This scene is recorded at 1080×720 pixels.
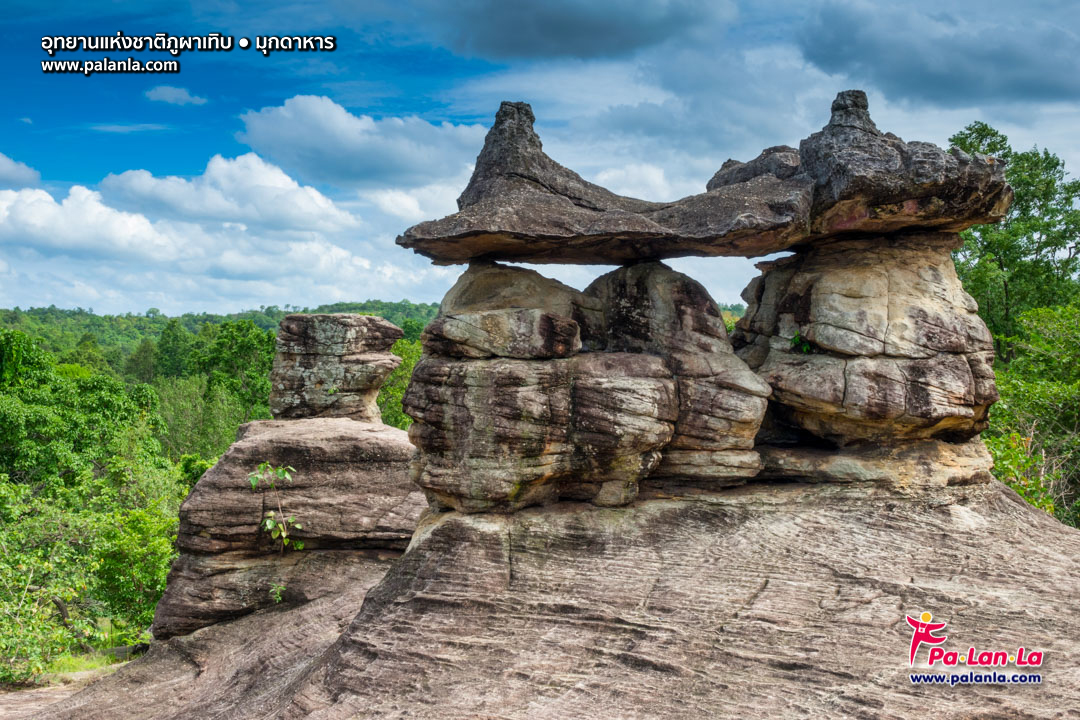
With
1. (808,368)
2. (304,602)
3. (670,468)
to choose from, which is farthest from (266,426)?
(808,368)

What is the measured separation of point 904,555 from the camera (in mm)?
11734

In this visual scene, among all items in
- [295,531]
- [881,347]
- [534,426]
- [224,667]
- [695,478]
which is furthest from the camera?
[295,531]

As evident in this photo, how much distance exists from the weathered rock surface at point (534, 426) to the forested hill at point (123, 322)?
82.1m

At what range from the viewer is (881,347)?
42.7 ft

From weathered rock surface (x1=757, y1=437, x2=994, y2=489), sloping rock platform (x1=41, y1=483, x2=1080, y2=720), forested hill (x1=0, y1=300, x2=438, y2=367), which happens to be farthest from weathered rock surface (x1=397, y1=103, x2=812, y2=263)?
forested hill (x1=0, y1=300, x2=438, y2=367)

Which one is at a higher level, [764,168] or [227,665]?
[764,168]

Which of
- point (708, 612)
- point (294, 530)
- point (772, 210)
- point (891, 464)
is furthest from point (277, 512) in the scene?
point (891, 464)

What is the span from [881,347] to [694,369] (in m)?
3.09

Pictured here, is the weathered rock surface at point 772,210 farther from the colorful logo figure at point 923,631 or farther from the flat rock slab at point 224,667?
the flat rock slab at point 224,667

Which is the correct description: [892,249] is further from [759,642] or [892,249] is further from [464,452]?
[464,452]

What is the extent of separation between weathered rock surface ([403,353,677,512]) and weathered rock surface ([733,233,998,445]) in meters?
2.59

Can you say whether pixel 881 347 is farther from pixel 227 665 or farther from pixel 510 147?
pixel 227 665

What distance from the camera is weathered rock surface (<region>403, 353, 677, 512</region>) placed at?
40.9ft

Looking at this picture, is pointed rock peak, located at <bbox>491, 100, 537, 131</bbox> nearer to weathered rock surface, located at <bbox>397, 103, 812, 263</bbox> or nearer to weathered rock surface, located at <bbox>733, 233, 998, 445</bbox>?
weathered rock surface, located at <bbox>397, 103, 812, 263</bbox>
